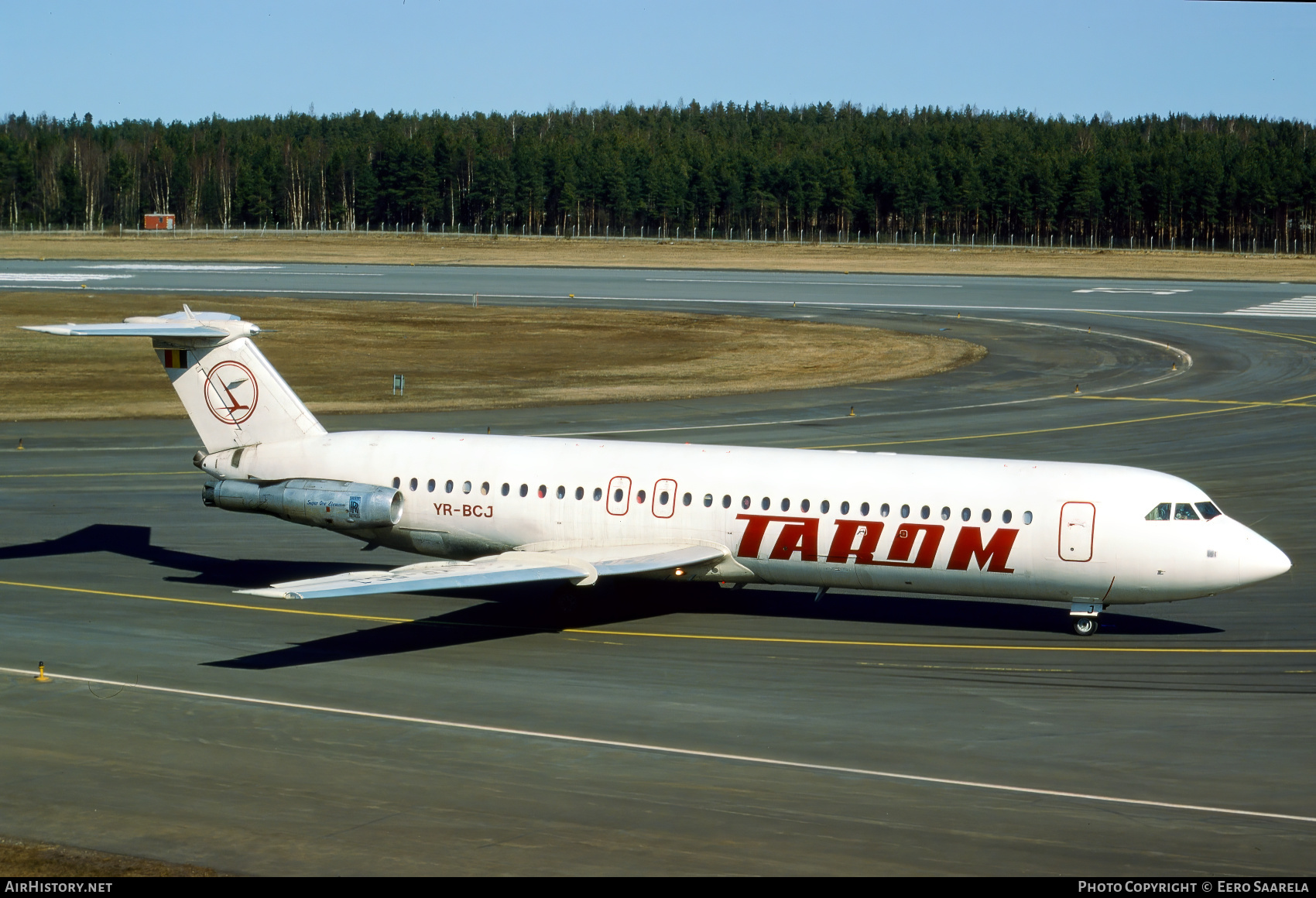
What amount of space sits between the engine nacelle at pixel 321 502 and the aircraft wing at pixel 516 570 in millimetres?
1846

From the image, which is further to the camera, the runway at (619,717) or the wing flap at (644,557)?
the wing flap at (644,557)

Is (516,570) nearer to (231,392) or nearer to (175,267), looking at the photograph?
(231,392)

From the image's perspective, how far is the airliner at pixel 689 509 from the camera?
27.0m

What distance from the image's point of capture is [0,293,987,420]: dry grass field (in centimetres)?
6272

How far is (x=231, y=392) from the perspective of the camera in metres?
32.3

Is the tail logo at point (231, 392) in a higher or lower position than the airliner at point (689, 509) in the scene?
higher

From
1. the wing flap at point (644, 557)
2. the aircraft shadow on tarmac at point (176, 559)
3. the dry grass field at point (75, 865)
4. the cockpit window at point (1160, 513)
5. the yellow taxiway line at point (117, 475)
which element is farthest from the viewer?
the yellow taxiway line at point (117, 475)

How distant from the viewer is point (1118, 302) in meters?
105

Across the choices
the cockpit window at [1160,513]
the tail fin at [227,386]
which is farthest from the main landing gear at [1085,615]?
the tail fin at [227,386]

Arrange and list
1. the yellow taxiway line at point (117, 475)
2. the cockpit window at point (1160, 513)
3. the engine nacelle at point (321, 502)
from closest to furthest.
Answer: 1. the cockpit window at point (1160, 513)
2. the engine nacelle at point (321, 502)
3. the yellow taxiway line at point (117, 475)

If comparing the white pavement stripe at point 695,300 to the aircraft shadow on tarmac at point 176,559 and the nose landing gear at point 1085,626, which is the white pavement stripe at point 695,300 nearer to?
the aircraft shadow on tarmac at point 176,559

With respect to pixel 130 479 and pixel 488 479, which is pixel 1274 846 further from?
pixel 130 479

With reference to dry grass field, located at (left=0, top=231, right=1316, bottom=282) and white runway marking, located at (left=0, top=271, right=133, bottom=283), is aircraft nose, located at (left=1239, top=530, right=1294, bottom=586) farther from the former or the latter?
white runway marking, located at (left=0, top=271, right=133, bottom=283)

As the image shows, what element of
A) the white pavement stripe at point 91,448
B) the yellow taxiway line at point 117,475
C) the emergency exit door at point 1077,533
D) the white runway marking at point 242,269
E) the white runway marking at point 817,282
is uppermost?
the white runway marking at point 242,269
